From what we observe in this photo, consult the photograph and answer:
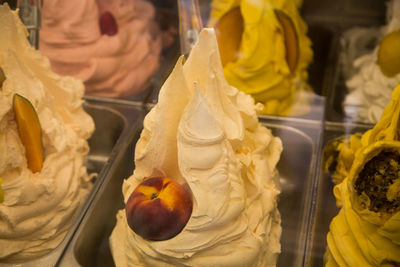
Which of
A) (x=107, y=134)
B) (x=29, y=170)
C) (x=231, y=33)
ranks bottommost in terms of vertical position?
(x=107, y=134)

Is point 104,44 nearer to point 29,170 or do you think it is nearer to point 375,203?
point 29,170

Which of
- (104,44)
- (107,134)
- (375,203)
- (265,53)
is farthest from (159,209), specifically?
(104,44)

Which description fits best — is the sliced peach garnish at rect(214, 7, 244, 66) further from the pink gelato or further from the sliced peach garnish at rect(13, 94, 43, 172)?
the sliced peach garnish at rect(13, 94, 43, 172)

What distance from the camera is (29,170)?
1218 mm

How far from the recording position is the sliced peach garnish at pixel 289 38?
1.67 metres

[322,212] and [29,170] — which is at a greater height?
[29,170]

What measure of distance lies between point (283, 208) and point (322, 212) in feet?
0.35

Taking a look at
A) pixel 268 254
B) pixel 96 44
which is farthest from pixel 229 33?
pixel 268 254

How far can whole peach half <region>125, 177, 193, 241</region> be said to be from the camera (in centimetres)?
96

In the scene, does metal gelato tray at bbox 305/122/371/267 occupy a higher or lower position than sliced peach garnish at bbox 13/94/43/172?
lower

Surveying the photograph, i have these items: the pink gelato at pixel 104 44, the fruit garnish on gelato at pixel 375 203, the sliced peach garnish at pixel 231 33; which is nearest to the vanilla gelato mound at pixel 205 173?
the fruit garnish on gelato at pixel 375 203

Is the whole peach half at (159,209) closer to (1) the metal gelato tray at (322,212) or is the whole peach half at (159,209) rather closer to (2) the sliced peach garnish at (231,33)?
(1) the metal gelato tray at (322,212)

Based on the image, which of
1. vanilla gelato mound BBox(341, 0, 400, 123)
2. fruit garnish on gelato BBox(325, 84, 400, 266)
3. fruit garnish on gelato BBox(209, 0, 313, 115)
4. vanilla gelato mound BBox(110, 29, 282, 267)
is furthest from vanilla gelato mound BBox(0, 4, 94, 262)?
vanilla gelato mound BBox(341, 0, 400, 123)

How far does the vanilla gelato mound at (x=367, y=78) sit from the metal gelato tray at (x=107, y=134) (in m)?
0.79
